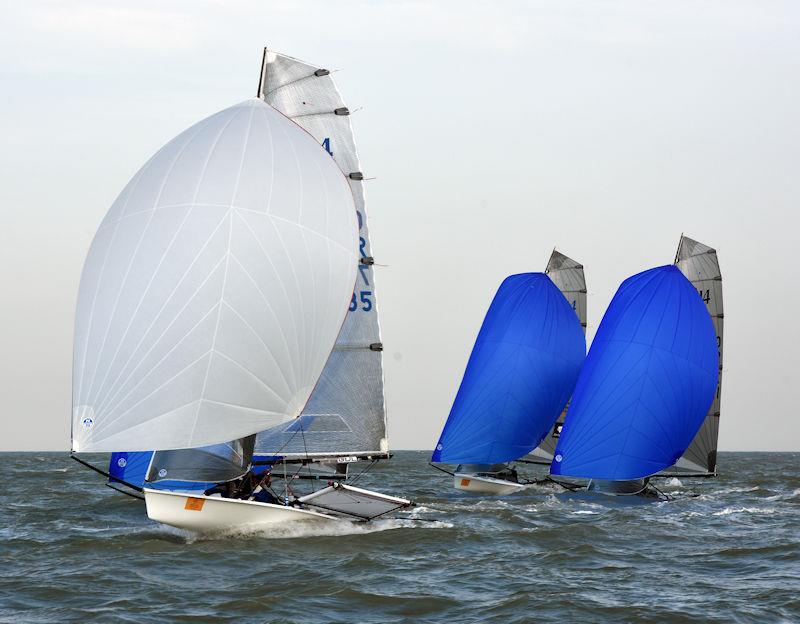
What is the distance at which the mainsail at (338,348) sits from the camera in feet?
74.5

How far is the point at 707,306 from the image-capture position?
34031 millimetres

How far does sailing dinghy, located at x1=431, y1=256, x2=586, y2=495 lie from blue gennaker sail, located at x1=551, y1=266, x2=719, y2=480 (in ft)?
13.9

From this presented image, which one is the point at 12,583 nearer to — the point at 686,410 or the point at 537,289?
the point at 686,410

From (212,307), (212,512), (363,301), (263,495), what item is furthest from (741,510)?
(212,307)

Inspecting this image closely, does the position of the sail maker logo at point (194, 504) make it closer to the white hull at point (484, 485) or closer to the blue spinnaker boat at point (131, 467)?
the blue spinnaker boat at point (131, 467)

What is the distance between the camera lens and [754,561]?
19953mm

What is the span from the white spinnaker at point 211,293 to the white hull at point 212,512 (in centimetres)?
113

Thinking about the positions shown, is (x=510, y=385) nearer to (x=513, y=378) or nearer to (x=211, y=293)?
(x=513, y=378)

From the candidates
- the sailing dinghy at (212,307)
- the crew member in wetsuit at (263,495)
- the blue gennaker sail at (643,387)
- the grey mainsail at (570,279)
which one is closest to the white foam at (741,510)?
the blue gennaker sail at (643,387)

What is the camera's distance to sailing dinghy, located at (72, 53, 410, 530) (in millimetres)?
17516

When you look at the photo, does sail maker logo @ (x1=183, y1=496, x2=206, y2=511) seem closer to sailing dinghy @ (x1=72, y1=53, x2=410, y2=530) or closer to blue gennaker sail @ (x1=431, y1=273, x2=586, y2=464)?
sailing dinghy @ (x1=72, y1=53, x2=410, y2=530)

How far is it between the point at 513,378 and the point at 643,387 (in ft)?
18.7

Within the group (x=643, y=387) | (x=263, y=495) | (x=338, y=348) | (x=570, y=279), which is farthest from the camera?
(x=570, y=279)

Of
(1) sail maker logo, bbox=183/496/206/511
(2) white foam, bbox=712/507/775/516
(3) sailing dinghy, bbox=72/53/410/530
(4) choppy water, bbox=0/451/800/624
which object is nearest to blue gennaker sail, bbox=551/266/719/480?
(4) choppy water, bbox=0/451/800/624
